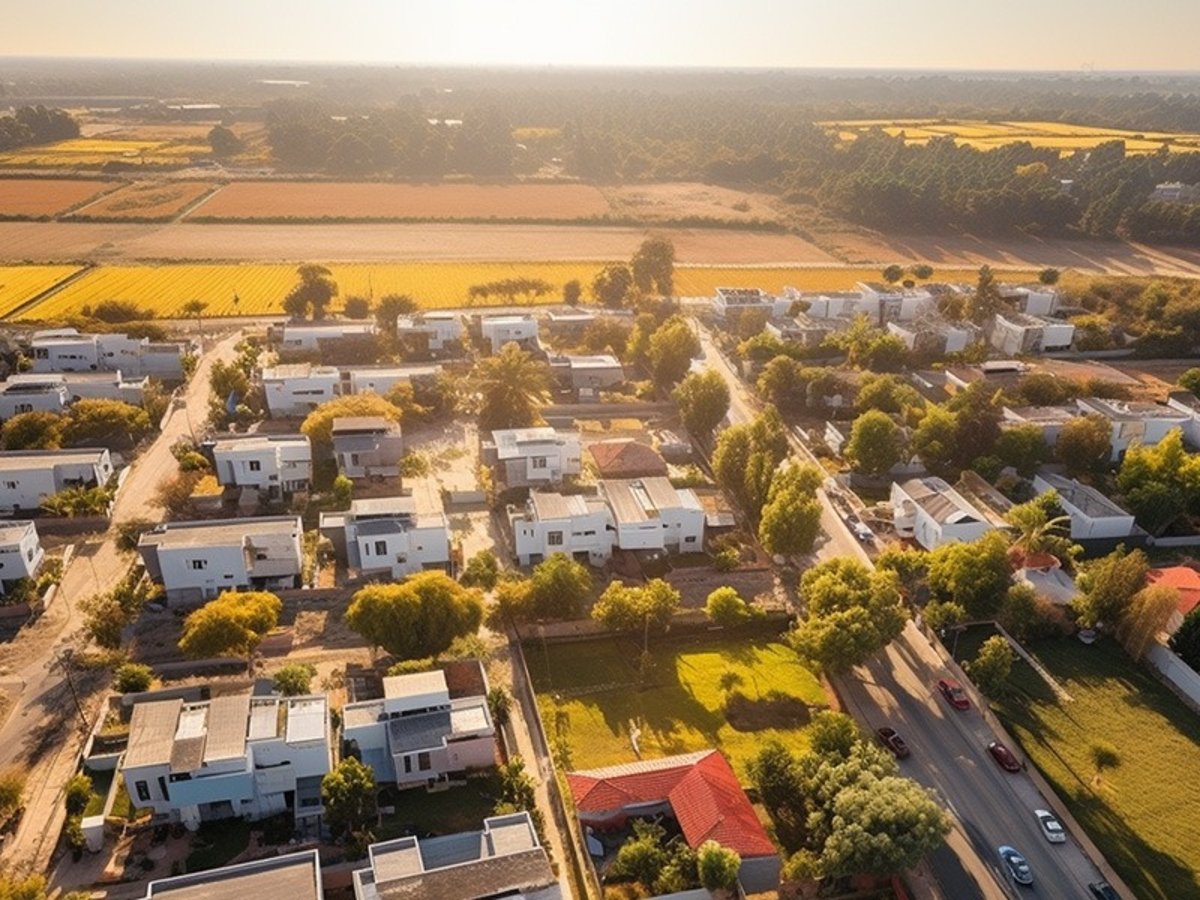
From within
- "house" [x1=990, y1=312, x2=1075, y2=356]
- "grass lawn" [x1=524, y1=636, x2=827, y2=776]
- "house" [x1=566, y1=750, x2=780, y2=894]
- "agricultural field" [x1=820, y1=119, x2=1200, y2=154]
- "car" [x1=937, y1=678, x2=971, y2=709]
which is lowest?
"grass lawn" [x1=524, y1=636, x2=827, y2=776]

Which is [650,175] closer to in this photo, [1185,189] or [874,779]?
[1185,189]

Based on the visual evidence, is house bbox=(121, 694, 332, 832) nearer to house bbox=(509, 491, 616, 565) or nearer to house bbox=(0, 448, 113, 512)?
house bbox=(509, 491, 616, 565)

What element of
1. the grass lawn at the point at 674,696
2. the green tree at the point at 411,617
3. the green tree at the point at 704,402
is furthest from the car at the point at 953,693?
the green tree at the point at 704,402

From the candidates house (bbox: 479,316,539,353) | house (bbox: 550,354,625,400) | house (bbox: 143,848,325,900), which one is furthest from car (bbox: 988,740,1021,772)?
house (bbox: 479,316,539,353)

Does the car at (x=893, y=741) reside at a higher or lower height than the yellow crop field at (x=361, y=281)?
lower

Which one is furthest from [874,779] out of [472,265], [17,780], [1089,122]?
[1089,122]

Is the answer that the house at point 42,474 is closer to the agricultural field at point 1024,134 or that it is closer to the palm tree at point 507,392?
the palm tree at point 507,392

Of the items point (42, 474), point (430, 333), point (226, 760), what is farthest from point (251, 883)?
point (430, 333)
